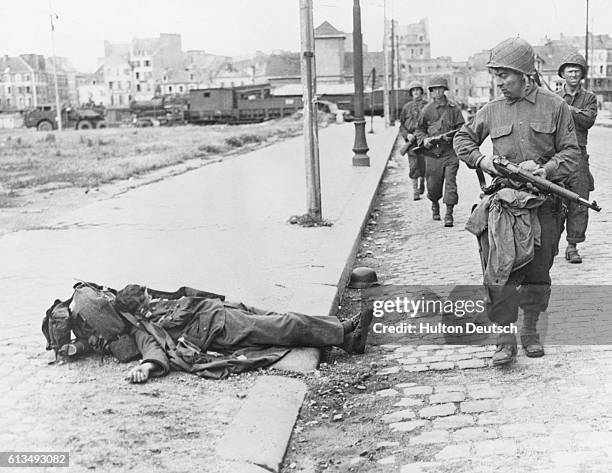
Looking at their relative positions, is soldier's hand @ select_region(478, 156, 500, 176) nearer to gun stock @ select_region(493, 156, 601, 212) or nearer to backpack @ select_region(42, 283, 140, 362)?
gun stock @ select_region(493, 156, 601, 212)

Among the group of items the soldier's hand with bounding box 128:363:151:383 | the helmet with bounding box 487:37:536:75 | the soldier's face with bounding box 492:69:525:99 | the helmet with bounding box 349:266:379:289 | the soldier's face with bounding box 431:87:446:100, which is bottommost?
the helmet with bounding box 349:266:379:289

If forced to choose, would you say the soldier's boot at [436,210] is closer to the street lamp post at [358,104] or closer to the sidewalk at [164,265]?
the sidewalk at [164,265]

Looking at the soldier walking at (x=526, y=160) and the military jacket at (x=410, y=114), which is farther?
the military jacket at (x=410, y=114)

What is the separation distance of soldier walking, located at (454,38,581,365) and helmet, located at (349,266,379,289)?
8.71 ft

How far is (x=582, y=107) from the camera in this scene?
8.43 meters

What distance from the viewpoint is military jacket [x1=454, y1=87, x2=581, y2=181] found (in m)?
5.45

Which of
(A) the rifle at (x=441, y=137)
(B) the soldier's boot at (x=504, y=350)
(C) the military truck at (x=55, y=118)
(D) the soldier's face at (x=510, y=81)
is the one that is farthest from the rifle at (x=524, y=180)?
(C) the military truck at (x=55, y=118)

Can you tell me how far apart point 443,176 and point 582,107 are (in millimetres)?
3380

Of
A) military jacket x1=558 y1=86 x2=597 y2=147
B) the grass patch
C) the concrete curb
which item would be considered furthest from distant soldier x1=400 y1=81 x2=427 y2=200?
the concrete curb

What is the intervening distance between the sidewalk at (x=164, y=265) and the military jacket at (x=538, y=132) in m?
1.86

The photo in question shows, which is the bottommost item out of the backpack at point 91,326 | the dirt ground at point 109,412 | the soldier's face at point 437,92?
the dirt ground at point 109,412

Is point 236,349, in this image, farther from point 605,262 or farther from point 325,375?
point 605,262

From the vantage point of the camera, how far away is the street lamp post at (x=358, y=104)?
20.2 meters

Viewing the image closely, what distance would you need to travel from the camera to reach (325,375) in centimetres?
556
